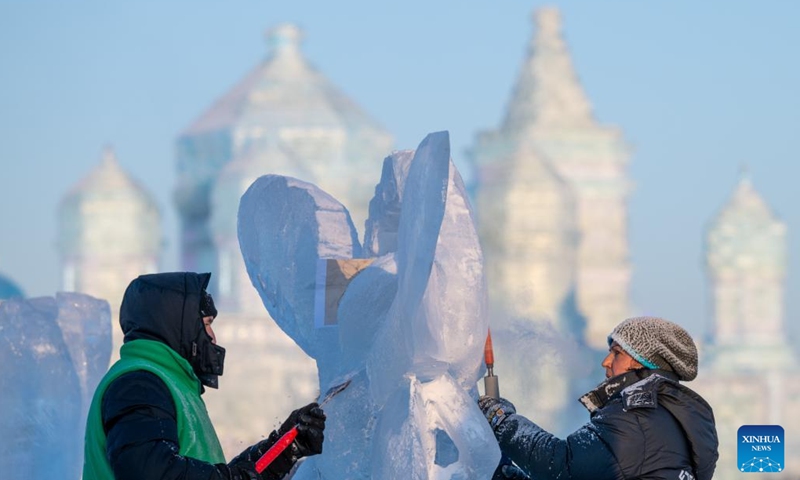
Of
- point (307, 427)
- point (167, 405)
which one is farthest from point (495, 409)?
point (167, 405)

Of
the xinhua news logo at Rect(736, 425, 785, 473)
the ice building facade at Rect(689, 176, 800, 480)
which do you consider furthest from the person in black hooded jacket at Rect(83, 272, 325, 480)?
the ice building facade at Rect(689, 176, 800, 480)

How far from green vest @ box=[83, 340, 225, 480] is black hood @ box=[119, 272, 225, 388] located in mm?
22

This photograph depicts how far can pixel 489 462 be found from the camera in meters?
4.25

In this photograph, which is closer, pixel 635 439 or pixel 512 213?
pixel 635 439

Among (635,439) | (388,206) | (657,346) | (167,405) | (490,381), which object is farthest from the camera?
(388,206)

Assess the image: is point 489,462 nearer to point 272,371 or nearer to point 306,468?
point 306,468

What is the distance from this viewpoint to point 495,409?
432 centimetres

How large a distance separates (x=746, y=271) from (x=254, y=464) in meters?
73.2

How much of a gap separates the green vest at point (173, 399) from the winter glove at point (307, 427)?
17 centimetres

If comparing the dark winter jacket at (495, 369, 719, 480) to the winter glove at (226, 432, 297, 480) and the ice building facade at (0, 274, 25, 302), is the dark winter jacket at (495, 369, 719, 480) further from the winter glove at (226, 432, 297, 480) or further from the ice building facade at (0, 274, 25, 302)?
the ice building facade at (0, 274, 25, 302)

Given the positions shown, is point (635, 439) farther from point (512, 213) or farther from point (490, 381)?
point (512, 213)

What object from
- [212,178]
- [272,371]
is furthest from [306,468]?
[212,178]

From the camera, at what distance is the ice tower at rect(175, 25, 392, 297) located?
7362cm

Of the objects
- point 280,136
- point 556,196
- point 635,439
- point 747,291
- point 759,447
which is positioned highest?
point 635,439
